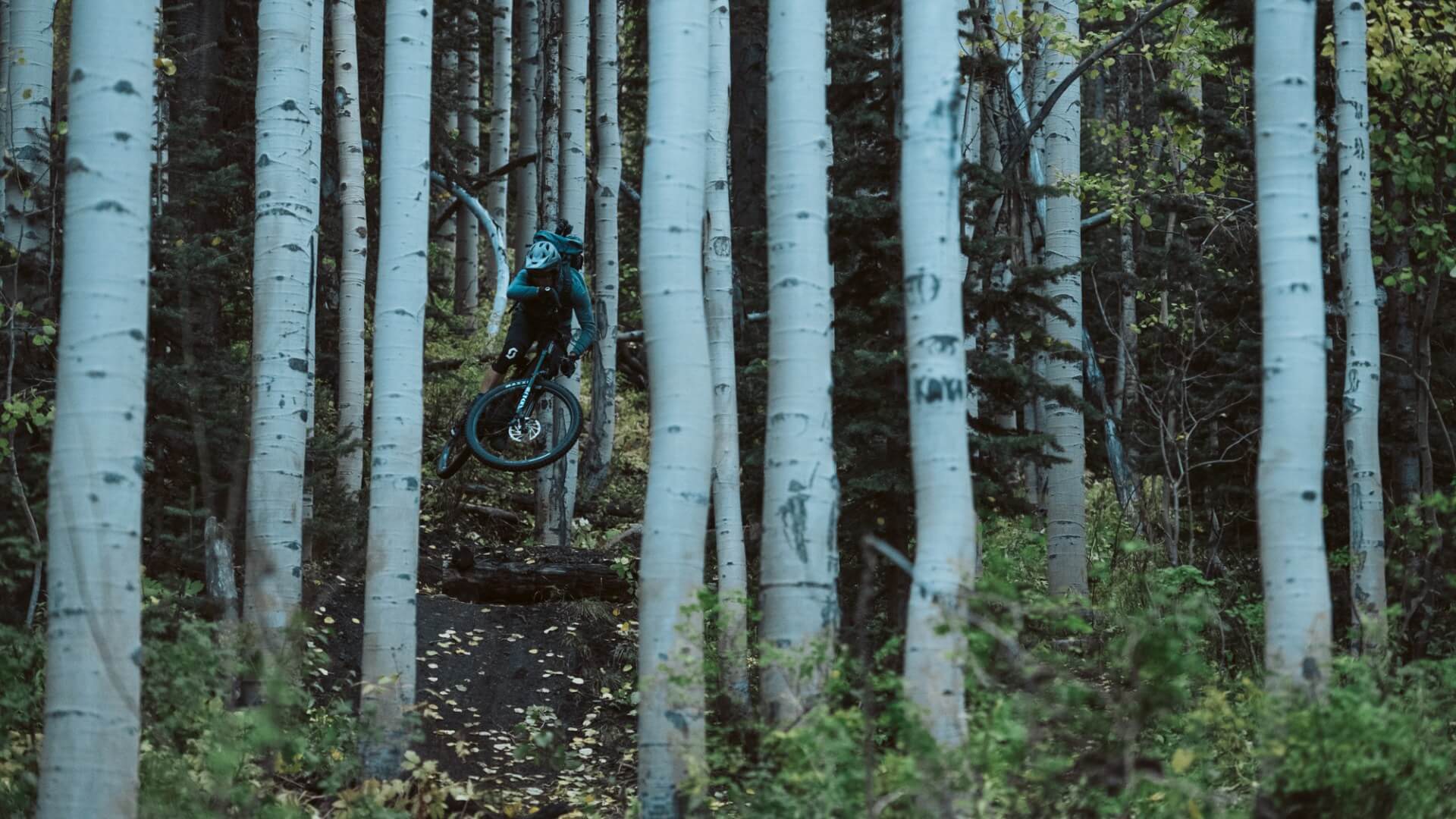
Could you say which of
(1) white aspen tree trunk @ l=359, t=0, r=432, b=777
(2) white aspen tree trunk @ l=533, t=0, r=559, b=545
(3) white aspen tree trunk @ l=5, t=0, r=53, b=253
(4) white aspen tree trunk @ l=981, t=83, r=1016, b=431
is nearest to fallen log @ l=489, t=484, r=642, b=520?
(2) white aspen tree trunk @ l=533, t=0, r=559, b=545

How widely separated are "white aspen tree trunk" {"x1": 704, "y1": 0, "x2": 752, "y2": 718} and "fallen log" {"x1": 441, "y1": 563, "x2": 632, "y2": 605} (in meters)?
2.62

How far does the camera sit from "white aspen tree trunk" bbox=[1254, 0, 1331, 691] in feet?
18.8

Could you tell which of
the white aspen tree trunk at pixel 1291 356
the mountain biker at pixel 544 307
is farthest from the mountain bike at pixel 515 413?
the white aspen tree trunk at pixel 1291 356


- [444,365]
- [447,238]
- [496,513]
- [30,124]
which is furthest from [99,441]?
[447,238]

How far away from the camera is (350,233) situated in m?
12.5

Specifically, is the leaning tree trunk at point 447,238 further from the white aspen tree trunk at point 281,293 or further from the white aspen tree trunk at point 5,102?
the white aspen tree trunk at point 281,293

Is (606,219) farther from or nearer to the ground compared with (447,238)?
nearer to the ground

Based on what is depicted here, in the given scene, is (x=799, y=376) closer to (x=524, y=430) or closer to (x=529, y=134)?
(x=524, y=430)

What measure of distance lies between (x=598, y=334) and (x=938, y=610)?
877 centimetres

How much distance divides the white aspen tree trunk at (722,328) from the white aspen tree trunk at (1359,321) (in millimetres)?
3963

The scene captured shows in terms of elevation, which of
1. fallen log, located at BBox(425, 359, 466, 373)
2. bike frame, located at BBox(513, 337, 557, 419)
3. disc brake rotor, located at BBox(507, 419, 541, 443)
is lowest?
disc brake rotor, located at BBox(507, 419, 541, 443)

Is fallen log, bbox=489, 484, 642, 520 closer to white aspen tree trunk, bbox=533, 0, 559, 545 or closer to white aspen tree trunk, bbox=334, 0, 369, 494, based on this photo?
white aspen tree trunk, bbox=533, 0, 559, 545

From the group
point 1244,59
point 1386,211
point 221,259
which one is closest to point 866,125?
point 1244,59

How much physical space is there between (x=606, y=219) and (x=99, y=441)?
9218 mm
